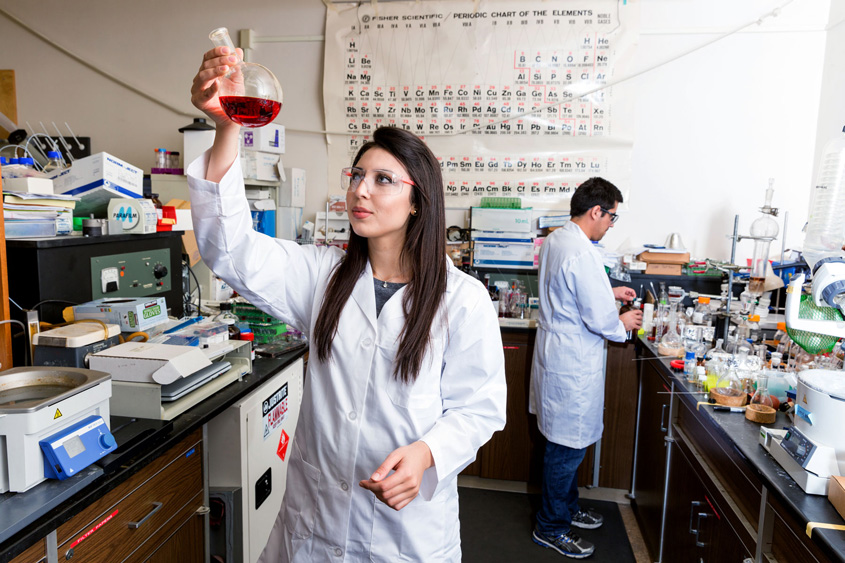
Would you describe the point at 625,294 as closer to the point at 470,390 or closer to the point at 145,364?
the point at 470,390

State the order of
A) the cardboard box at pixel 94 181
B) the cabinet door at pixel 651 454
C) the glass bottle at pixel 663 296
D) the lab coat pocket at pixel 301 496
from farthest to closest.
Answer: the glass bottle at pixel 663 296, the cabinet door at pixel 651 454, the cardboard box at pixel 94 181, the lab coat pocket at pixel 301 496

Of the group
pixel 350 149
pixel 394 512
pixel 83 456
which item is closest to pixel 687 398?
pixel 394 512

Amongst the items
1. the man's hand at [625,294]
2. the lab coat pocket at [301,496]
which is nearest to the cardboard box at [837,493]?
the lab coat pocket at [301,496]

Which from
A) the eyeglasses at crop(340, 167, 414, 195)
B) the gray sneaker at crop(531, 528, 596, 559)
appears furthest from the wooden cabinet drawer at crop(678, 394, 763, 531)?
the eyeglasses at crop(340, 167, 414, 195)

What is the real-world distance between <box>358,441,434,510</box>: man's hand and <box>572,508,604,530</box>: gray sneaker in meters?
2.04

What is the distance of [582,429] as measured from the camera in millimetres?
2617

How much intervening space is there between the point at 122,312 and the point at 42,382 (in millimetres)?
470

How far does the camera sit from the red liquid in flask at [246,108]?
1.09 metres

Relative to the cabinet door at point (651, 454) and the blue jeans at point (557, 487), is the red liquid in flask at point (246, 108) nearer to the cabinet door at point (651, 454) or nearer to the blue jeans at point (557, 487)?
the cabinet door at point (651, 454)

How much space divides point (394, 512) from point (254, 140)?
261cm

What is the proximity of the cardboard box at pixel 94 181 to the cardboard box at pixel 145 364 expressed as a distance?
77 centimetres

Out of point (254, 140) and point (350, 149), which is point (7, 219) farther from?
point (350, 149)

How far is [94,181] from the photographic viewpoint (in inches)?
81.5

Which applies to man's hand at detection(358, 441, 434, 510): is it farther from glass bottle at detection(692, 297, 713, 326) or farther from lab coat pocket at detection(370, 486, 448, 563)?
glass bottle at detection(692, 297, 713, 326)
